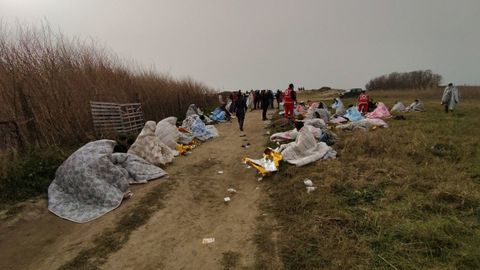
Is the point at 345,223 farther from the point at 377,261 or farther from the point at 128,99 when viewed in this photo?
the point at 128,99

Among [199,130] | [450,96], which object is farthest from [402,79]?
[199,130]

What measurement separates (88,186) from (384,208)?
4.76m

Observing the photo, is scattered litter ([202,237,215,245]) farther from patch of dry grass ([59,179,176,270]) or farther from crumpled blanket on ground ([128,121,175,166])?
crumpled blanket on ground ([128,121,175,166])

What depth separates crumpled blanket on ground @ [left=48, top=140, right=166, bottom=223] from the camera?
5.11 metres

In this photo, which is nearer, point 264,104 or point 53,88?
point 53,88

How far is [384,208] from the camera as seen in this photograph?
4.25 metres

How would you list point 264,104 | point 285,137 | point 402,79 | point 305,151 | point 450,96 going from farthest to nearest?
point 402,79, point 264,104, point 450,96, point 285,137, point 305,151

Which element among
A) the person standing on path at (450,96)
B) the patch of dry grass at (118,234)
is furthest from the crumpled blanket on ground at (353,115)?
the patch of dry grass at (118,234)

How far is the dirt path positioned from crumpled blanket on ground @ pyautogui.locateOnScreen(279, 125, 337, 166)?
113 cm

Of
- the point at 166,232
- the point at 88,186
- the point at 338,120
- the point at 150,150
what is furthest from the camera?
Result: the point at 338,120

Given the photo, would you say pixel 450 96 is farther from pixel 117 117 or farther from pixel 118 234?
pixel 118 234

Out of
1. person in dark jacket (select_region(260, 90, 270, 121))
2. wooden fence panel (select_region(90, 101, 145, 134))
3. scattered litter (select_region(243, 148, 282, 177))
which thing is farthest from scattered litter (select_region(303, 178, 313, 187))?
person in dark jacket (select_region(260, 90, 270, 121))

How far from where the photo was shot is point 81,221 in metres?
4.81

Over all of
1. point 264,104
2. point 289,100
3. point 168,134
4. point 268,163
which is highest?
point 289,100
